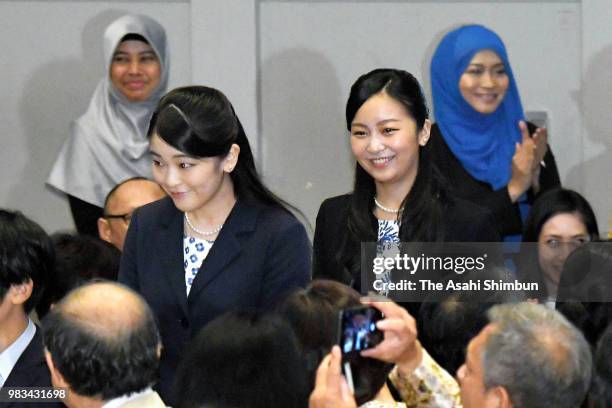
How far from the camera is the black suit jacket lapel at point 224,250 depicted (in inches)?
130

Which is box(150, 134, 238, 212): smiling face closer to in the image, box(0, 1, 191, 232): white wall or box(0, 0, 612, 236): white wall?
box(0, 0, 612, 236): white wall

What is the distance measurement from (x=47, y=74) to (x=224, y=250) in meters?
2.86

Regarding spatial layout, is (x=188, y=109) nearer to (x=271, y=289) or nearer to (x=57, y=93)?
(x=271, y=289)

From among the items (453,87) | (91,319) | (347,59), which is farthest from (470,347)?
(347,59)

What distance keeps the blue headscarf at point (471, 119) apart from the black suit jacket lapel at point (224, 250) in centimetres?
153

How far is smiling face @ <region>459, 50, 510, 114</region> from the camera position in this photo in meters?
4.78

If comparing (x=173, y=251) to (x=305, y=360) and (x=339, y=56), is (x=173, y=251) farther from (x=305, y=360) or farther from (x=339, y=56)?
(x=339, y=56)

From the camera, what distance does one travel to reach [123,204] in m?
4.54

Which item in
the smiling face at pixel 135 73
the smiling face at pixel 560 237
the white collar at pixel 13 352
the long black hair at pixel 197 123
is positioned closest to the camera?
the white collar at pixel 13 352

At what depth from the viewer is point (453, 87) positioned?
189 inches

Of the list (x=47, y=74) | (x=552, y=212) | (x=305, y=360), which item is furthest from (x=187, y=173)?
(x=47, y=74)

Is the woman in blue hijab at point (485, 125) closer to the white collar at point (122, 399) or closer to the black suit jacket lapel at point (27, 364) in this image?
the black suit jacket lapel at point (27, 364)

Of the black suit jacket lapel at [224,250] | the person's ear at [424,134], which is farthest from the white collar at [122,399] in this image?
the person's ear at [424,134]

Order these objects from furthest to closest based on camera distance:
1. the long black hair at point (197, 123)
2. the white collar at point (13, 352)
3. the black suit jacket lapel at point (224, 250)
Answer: the black suit jacket lapel at point (224, 250), the long black hair at point (197, 123), the white collar at point (13, 352)
